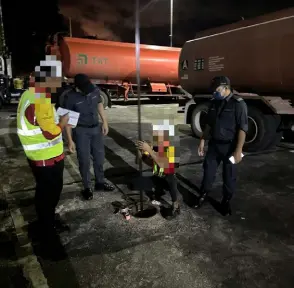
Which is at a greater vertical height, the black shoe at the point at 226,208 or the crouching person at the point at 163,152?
the crouching person at the point at 163,152

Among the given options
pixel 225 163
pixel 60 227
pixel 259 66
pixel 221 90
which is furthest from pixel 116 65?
pixel 60 227

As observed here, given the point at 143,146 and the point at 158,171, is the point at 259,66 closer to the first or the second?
the point at 158,171

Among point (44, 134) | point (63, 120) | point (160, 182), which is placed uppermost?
point (63, 120)

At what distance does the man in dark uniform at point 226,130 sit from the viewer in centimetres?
363

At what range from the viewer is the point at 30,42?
4112cm

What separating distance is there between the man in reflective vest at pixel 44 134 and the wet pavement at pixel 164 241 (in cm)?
49

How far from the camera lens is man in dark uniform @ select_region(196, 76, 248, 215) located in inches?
143

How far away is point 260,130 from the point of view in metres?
6.84

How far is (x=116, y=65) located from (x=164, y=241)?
12.9m

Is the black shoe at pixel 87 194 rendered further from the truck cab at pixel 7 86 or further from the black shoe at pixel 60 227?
the truck cab at pixel 7 86

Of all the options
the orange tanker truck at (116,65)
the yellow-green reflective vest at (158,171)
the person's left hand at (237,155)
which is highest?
the orange tanker truck at (116,65)

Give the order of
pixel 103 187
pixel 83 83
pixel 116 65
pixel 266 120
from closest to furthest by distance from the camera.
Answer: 1. pixel 83 83
2. pixel 103 187
3. pixel 266 120
4. pixel 116 65

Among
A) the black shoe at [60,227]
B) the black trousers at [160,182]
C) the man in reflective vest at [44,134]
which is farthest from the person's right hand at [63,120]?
the black trousers at [160,182]

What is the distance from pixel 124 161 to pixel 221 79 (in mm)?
3166
